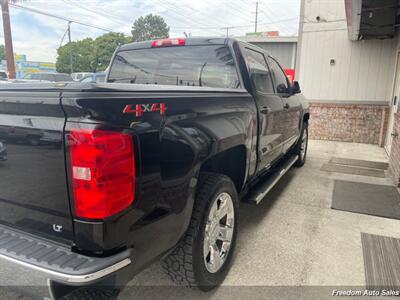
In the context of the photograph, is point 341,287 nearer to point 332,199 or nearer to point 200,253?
point 200,253

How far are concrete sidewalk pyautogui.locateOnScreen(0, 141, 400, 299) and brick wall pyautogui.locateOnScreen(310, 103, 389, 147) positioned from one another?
5171mm

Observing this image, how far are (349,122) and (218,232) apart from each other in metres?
8.16

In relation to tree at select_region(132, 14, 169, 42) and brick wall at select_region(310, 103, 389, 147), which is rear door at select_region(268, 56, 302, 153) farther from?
tree at select_region(132, 14, 169, 42)

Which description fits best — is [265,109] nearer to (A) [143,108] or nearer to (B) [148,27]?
(A) [143,108]

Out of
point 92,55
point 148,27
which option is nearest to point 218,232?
point 92,55

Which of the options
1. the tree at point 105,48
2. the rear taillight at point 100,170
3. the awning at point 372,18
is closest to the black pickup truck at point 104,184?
the rear taillight at point 100,170

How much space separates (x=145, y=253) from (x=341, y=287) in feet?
5.59

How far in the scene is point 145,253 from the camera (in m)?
1.66

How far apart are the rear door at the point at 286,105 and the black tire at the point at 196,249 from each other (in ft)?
6.69

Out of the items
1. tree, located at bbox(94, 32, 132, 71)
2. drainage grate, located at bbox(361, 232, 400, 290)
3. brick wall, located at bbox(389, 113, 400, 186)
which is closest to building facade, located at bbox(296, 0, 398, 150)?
brick wall, located at bbox(389, 113, 400, 186)

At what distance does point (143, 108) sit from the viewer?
1.56 meters

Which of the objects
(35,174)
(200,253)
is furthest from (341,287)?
(35,174)

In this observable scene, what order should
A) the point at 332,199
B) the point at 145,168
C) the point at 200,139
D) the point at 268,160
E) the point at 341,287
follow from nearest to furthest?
the point at 145,168
the point at 200,139
the point at 341,287
the point at 268,160
the point at 332,199

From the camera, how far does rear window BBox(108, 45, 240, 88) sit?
3.12 m
